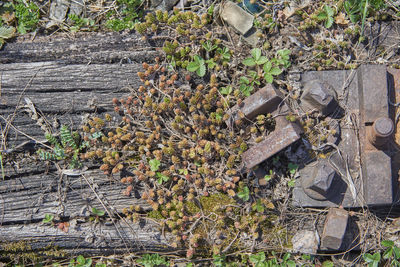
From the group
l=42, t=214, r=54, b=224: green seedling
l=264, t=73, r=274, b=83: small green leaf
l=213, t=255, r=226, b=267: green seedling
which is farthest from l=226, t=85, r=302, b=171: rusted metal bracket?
l=42, t=214, r=54, b=224: green seedling

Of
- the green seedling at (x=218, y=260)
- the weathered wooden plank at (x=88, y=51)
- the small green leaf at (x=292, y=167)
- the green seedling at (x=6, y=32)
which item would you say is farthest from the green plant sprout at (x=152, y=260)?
the green seedling at (x=6, y=32)

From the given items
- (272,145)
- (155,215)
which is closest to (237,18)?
(272,145)

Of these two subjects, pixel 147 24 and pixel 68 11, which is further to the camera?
pixel 68 11

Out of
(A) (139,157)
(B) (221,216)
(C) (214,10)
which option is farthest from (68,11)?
(B) (221,216)

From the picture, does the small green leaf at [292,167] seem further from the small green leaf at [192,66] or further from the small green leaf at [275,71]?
the small green leaf at [192,66]

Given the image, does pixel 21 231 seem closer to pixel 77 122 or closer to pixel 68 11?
pixel 77 122

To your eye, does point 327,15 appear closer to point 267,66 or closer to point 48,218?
point 267,66
